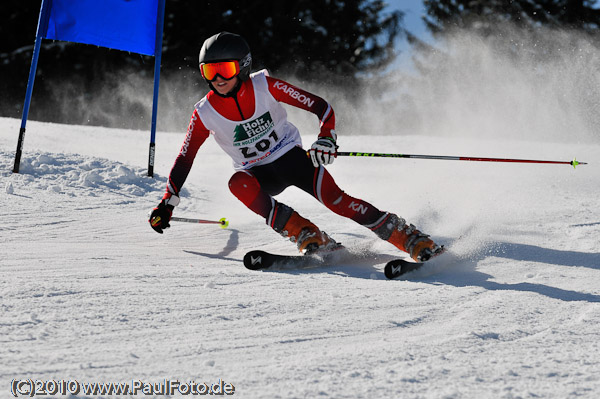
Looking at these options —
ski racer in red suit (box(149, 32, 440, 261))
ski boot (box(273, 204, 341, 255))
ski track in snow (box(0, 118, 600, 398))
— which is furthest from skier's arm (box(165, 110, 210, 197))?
ski boot (box(273, 204, 341, 255))

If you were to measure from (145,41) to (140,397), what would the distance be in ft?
14.8

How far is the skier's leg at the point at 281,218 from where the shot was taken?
314 centimetres

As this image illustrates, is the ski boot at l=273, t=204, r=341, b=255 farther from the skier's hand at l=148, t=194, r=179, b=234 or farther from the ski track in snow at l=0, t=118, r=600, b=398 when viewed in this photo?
the skier's hand at l=148, t=194, r=179, b=234

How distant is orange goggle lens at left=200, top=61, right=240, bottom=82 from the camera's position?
319 cm

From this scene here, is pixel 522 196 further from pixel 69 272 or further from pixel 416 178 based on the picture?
pixel 69 272

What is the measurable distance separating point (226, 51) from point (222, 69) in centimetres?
10

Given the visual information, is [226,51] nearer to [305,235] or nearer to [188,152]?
[188,152]

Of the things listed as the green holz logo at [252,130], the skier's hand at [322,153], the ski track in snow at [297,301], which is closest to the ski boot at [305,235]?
the ski track in snow at [297,301]

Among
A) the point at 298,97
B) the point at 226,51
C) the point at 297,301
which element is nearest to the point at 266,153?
the point at 298,97

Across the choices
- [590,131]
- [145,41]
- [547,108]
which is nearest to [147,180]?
[145,41]

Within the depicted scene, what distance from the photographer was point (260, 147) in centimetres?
340

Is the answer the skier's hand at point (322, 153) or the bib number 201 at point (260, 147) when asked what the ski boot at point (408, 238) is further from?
the bib number 201 at point (260, 147)

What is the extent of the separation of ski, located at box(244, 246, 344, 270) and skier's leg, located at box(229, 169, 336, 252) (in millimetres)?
77

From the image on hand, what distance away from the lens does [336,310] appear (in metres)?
2.18
